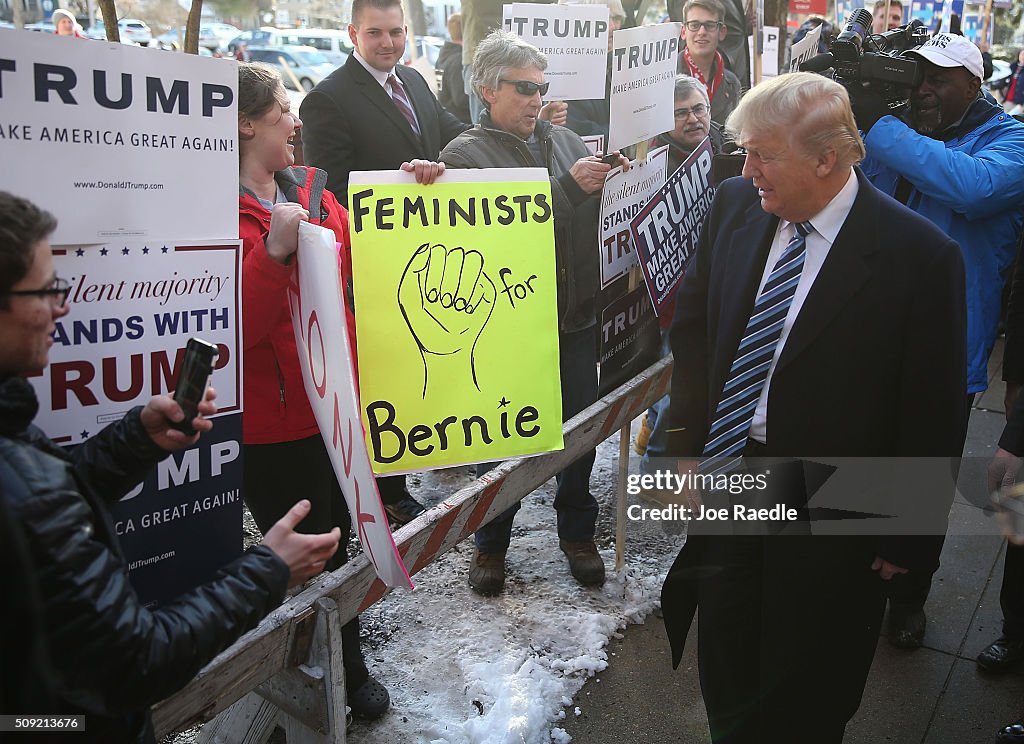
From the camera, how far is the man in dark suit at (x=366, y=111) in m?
3.95

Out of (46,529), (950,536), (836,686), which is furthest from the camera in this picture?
(950,536)

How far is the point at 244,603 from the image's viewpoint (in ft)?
4.59

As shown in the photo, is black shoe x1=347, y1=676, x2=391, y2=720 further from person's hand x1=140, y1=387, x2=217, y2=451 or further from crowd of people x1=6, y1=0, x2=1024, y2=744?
person's hand x1=140, y1=387, x2=217, y2=451

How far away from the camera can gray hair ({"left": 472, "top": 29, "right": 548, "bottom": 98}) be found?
3.22 metres

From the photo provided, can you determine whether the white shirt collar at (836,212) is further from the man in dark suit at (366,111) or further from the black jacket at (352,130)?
the man in dark suit at (366,111)

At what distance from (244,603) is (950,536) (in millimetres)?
3710

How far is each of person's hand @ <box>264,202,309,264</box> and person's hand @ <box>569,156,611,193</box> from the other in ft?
4.69

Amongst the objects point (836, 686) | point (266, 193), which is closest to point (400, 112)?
point (266, 193)

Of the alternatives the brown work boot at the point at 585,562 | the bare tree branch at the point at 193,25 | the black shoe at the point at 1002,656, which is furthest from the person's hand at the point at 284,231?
the bare tree branch at the point at 193,25

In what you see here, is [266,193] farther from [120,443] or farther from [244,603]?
[244,603]

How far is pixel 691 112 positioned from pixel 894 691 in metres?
2.53

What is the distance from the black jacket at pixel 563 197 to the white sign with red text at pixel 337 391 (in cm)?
131

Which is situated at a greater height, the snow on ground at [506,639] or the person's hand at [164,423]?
the person's hand at [164,423]

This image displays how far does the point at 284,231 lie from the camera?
78.3 inches
